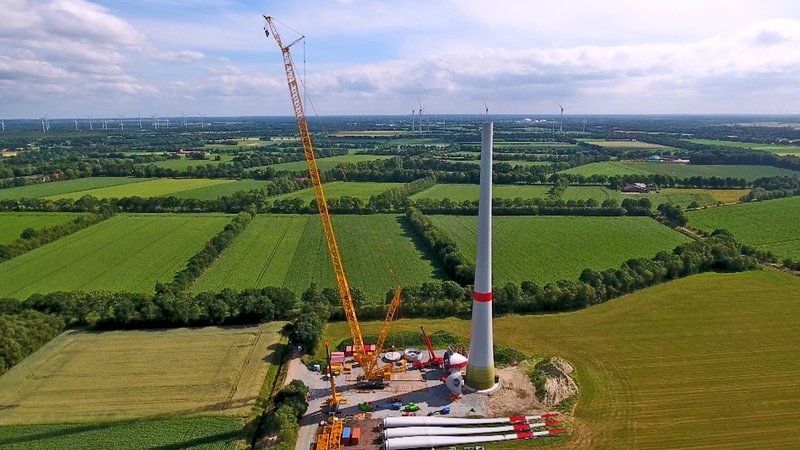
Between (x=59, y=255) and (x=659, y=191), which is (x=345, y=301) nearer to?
(x=59, y=255)

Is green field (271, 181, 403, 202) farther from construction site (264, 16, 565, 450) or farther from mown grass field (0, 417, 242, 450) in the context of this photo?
mown grass field (0, 417, 242, 450)

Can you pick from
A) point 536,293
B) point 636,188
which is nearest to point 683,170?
point 636,188

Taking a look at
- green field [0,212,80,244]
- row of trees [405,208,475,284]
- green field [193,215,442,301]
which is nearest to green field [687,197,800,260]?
row of trees [405,208,475,284]

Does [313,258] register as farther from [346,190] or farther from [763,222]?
[763,222]

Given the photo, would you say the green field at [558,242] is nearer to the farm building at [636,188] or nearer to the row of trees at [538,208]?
the row of trees at [538,208]

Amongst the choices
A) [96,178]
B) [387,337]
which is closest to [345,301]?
[387,337]
